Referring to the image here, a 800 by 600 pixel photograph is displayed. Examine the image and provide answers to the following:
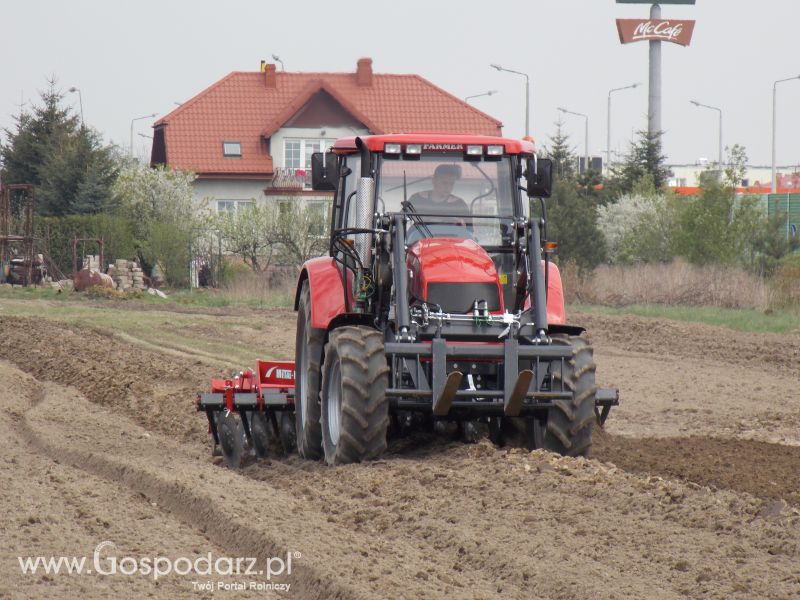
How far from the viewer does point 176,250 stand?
3625cm

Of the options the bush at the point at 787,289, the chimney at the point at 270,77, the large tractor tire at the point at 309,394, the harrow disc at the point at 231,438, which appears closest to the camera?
the large tractor tire at the point at 309,394

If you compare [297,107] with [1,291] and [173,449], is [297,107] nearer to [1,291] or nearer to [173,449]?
[1,291]

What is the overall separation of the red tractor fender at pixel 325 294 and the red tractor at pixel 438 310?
1 cm

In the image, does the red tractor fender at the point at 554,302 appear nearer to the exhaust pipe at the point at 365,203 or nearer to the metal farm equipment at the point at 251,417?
the exhaust pipe at the point at 365,203

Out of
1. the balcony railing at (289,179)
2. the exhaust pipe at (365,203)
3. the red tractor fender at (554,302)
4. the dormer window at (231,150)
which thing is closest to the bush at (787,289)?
the red tractor fender at (554,302)

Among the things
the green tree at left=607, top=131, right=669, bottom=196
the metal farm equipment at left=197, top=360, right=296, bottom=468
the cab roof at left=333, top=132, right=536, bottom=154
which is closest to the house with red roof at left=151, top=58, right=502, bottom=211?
the green tree at left=607, top=131, right=669, bottom=196

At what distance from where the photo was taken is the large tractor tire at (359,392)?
28.5 feet

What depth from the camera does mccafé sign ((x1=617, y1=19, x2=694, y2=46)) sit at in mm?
55719

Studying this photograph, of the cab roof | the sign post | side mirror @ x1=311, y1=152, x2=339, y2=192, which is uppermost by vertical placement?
the sign post

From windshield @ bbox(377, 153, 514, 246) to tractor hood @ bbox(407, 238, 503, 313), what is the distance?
30 centimetres

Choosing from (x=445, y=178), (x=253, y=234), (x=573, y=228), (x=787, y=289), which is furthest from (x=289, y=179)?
(x=445, y=178)

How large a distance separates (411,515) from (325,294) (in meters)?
2.73

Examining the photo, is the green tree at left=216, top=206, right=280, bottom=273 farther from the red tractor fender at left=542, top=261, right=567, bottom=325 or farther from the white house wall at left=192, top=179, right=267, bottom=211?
the red tractor fender at left=542, top=261, right=567, bottom=325

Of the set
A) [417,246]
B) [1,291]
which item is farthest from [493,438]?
[1,291]
